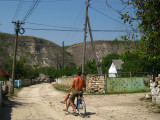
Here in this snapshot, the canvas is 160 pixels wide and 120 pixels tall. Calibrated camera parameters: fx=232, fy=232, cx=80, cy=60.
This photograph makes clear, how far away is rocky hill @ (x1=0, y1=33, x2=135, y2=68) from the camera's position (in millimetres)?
125238

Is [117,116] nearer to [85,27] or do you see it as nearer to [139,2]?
[139,2]

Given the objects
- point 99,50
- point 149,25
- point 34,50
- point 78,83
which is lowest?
point 78,83

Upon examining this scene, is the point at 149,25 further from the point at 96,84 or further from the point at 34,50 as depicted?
the point at 34,50

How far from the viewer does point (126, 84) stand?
71.5 feet

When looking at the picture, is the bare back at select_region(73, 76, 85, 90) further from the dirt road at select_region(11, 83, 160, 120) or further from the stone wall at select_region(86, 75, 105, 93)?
the stone wall at select_region(86, 75, 105, 93)

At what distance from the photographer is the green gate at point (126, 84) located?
21500mm

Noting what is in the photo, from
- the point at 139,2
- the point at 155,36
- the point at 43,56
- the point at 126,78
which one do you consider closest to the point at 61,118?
the point at 155,36

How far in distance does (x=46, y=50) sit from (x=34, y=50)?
39.2 ft

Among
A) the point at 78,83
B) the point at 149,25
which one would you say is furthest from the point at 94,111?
the point at 149,25

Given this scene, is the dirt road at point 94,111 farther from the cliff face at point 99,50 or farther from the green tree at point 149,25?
the cliff face at point 99,50

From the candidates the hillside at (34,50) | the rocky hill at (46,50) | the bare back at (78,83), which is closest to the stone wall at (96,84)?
the bare back at (78,83)

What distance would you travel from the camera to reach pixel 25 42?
136125 millimetres

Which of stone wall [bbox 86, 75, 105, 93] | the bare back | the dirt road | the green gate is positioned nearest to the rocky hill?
the green gate

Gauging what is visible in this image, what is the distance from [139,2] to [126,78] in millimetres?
11701
